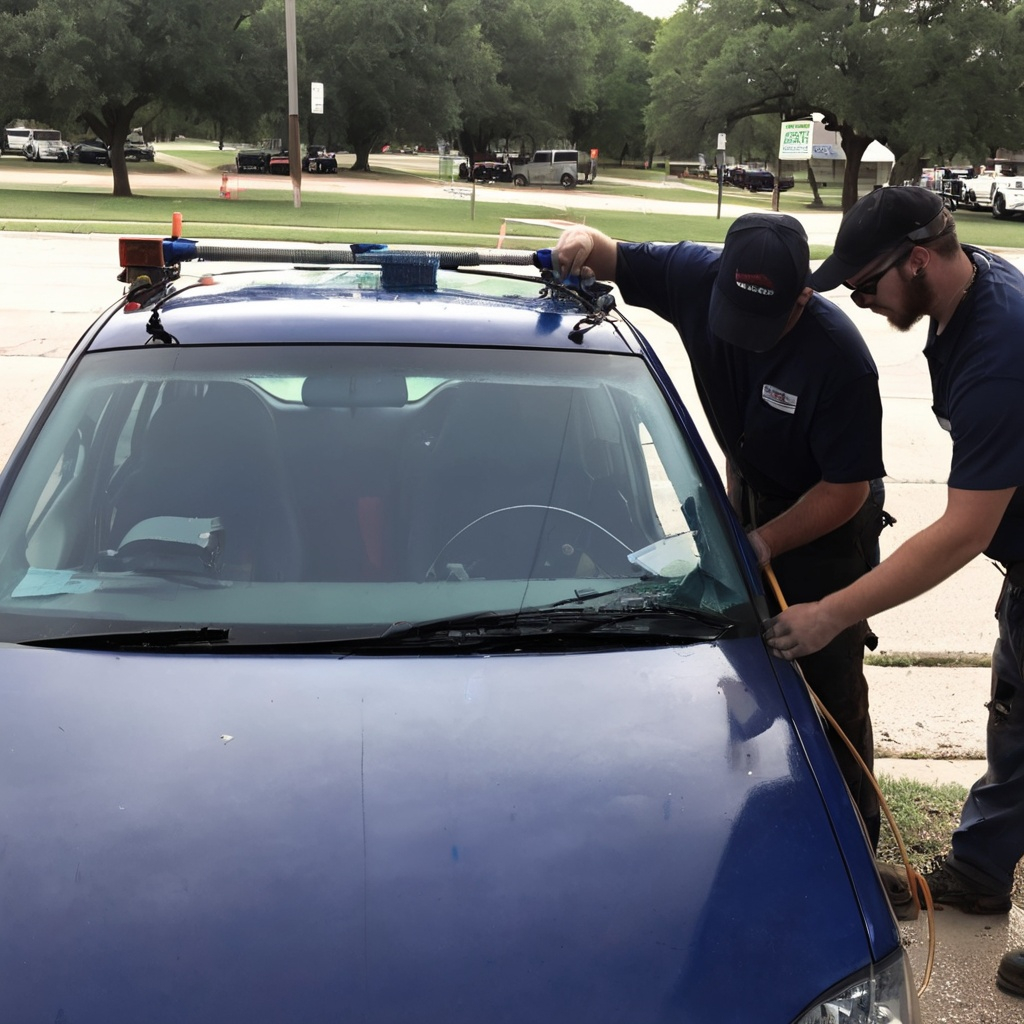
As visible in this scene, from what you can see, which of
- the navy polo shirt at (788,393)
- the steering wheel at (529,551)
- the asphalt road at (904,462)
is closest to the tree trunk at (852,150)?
the asphalt road at (904,462)

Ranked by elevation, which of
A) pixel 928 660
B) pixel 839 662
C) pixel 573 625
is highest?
pixel 573 625

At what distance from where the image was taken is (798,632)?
2.39 m

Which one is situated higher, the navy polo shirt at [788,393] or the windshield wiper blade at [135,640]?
the navy polo shirt at [788,393]

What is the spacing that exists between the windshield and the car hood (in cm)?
17

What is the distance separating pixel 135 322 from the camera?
2883 mm

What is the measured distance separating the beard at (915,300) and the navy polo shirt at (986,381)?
76mm

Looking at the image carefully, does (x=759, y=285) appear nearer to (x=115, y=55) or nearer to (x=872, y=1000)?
(x=872, y=1000)

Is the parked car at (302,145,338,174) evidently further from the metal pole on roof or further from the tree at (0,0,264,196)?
the metal pole on roof

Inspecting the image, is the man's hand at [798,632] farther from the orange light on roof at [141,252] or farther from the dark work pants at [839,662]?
the orange light on roof at [141,252]

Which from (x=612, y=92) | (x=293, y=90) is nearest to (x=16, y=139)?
(x=612, y=92)

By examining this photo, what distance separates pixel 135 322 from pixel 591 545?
1.22m

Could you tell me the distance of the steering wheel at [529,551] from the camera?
2.45 metres

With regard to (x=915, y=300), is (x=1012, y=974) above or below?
below

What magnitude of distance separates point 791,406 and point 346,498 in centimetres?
114
